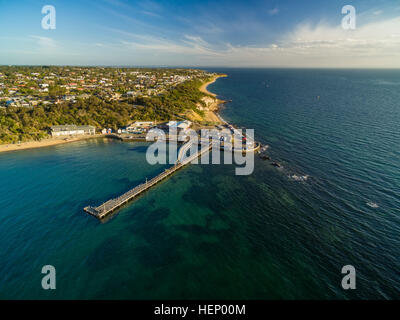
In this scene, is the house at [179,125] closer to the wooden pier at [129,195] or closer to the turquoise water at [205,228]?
the wooden pier at [129,195]

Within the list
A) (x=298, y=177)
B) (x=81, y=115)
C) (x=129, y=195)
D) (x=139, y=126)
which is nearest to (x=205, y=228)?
(x=129, y=195)

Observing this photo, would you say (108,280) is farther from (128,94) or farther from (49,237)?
(128,94)

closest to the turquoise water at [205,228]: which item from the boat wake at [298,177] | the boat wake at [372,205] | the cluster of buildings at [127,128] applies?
the boat wake at [372,205]

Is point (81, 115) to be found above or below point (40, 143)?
above

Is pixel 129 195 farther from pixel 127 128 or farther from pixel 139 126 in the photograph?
pixel 139 126
